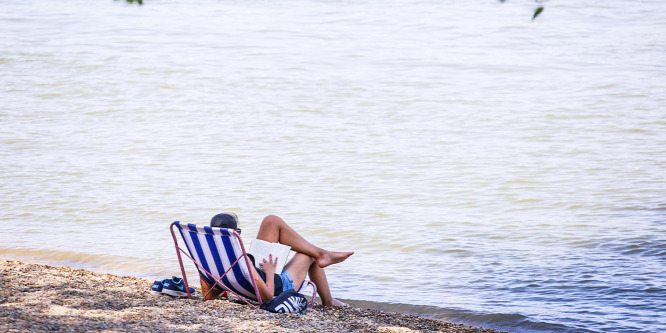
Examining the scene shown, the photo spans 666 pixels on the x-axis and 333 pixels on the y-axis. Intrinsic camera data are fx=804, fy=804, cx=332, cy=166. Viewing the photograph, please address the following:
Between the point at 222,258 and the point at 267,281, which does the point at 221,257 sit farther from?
the point at 267,281

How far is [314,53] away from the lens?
22.5m

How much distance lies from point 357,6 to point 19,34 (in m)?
12.2

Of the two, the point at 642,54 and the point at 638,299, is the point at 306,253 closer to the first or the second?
the point at 638,299

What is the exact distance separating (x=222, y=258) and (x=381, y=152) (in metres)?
7.41

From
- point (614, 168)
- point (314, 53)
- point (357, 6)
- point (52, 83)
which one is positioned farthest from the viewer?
point (357, 6)

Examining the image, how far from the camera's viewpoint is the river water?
293 inches

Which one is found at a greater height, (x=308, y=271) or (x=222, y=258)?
(x=222, y=258)

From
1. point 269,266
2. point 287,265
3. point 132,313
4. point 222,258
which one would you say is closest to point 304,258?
point 287,265

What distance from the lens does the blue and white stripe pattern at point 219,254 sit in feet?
17.9

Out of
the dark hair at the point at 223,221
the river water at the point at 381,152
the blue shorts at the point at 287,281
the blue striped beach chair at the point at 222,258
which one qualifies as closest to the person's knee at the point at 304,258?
the blue shorts at the point at 287,281

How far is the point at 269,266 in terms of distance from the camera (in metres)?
5.75

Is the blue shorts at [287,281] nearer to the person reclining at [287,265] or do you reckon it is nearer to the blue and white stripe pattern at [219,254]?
the person reclining at [287,265]

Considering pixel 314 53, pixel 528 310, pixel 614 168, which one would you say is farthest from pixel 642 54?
pixel 528 310

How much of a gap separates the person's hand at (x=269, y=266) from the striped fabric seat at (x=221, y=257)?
15cm
